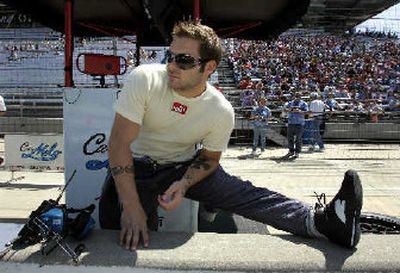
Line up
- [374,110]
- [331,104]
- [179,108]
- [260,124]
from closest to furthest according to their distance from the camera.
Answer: [179,108] → [260,124] → [374,110] → [331,104]

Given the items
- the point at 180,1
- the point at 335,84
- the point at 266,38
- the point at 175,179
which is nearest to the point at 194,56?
the point at 175,179

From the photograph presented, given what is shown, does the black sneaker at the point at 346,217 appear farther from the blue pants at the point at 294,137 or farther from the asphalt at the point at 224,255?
the blue pants at the point at 294,137

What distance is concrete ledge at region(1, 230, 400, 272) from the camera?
7.32 feet

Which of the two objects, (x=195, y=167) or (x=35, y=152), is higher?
(x=195, y=167)

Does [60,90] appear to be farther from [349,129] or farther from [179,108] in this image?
[179,108]

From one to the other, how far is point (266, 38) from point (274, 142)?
962 centimetres

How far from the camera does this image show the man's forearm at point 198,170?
285 centimetres

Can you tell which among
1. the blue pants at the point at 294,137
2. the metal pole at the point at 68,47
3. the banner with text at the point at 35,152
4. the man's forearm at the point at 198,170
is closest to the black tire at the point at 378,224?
the man's forearm at the point at 198,170

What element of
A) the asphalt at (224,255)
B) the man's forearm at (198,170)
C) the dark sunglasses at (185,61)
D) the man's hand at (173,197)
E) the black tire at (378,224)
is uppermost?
the dark sunglasses at (185,61)

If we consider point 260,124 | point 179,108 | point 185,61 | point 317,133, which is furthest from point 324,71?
point 185,61

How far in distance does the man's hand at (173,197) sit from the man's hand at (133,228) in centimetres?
14

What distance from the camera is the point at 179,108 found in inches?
109

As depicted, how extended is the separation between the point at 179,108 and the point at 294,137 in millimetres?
10631

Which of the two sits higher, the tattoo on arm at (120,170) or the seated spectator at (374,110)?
the tattoo on arm at (120,170)
